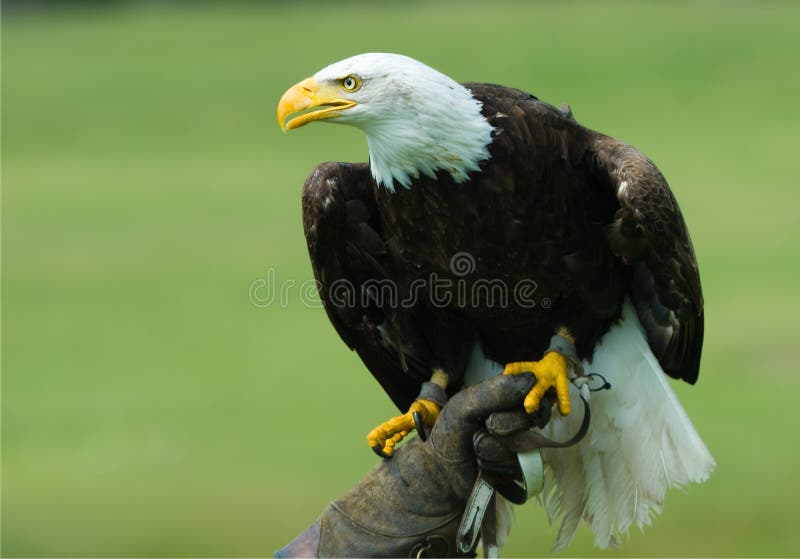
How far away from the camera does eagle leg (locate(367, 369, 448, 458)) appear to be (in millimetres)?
4555

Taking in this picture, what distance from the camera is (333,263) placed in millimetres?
4578

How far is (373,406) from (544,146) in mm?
5701

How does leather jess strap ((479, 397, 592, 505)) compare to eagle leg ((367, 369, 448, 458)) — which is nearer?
leather jess strap ((479, 397, 592, 505))

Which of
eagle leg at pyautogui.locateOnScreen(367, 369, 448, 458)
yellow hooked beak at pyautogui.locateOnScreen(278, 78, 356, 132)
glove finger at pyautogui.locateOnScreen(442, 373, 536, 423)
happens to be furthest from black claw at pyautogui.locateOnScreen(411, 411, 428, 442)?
yellow hooked beak at pyautogui.locateOnScreen(278, 78, 356, 132)

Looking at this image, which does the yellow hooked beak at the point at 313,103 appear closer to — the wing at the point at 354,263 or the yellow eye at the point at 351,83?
the yellow eye at the point at 351,83

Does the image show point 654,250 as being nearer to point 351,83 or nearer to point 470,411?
point 470,411

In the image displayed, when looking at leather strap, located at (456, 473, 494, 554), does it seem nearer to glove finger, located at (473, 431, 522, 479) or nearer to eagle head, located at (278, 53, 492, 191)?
glove finger, located at (473, 431, 522, 479)

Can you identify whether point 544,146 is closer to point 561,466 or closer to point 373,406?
point 561,466

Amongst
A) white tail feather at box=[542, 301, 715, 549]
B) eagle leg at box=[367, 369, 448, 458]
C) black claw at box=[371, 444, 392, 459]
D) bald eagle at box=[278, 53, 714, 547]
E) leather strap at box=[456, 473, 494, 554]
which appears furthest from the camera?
white tail feather at box=[542, 301, 715, 549]

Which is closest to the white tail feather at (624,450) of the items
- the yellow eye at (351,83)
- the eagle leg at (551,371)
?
the eagle leg at (551,371)

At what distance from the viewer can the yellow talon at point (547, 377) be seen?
4.31 metres

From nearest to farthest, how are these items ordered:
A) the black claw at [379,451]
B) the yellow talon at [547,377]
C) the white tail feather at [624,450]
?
1. the yellow talon at [547,377]
2. the black claw at [379,451]
3. the white tail feather at [624,450]

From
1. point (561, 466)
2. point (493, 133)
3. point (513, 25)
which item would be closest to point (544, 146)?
point (493, 133)

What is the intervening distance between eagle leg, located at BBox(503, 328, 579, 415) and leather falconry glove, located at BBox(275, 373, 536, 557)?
0.16ft
